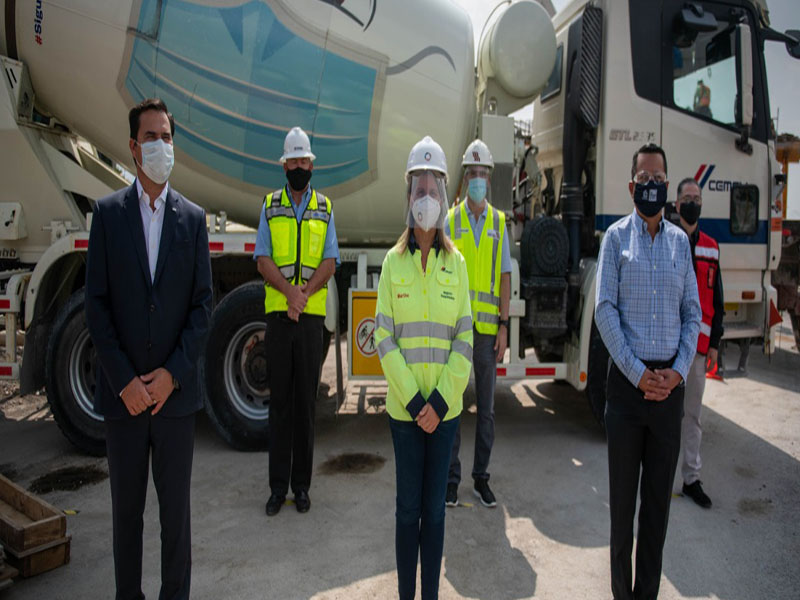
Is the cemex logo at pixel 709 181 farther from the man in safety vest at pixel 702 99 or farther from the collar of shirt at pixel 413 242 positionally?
the collar of shirt at pixel 413 242

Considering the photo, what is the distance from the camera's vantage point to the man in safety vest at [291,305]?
3.78 metres

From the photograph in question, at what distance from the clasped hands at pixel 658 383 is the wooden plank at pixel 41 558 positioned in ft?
9.84

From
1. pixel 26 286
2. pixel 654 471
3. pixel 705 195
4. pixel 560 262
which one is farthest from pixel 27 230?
pixel 705 195

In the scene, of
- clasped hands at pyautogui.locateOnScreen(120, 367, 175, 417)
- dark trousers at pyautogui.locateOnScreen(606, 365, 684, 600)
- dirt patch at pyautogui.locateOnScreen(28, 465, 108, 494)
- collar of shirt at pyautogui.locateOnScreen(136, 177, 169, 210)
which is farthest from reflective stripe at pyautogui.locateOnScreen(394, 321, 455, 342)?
dirt patch at pyautogui.locateOnScreen(28, 465, 108, 494)

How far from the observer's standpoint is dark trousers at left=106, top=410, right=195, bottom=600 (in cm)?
249

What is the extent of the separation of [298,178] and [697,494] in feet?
11.0

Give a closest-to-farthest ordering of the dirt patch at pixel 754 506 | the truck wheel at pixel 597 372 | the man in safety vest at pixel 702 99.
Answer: the dirt patch at pixel 754 506, the truck wheel at pixel 597 372, the man in safety vest at pixel 702 99

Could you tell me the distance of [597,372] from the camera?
4.99 meters

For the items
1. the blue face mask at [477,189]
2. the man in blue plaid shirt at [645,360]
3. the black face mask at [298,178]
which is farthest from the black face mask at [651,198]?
the black face mask at [298,178]

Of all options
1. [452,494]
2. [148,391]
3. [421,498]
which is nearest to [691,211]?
[452,494]

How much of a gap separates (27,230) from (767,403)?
7.34 metres

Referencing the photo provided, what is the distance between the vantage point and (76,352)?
4.79m

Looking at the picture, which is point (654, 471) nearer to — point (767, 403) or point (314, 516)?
point (314, 516)

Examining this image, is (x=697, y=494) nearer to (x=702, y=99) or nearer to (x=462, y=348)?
(x=462, y=348)
